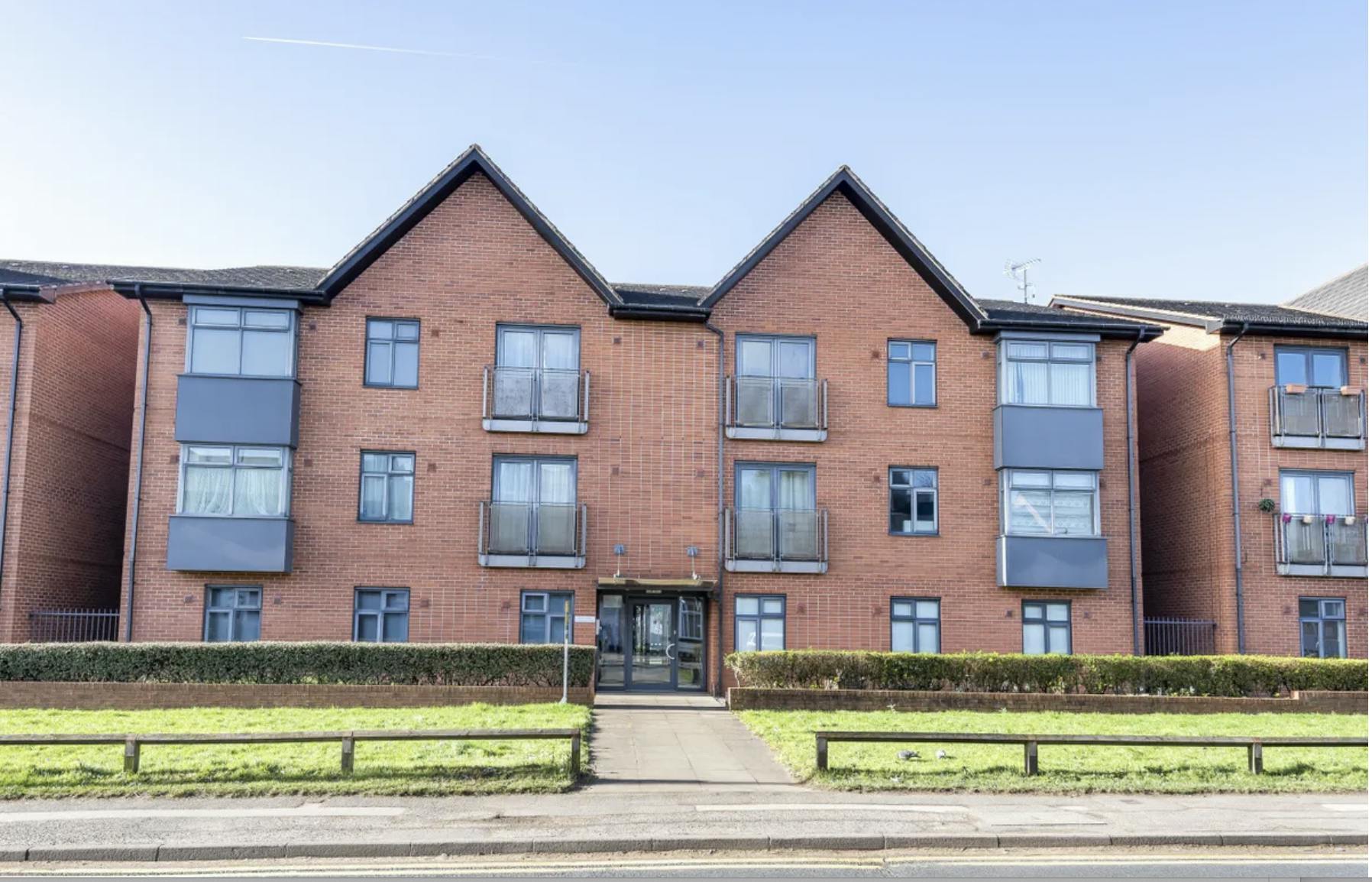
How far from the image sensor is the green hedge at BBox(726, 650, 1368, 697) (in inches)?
773

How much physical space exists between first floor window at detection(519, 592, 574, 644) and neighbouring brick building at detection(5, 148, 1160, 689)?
66mm

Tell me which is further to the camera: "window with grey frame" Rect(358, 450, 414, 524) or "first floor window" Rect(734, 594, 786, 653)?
"first floor window" Rect(734, 594, 786, 653)

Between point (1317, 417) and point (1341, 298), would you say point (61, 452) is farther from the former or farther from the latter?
point (1341, 298)

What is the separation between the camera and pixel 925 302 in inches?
941

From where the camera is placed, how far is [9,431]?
21.5 m

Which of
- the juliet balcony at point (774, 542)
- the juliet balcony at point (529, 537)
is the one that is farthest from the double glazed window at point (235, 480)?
the juliet balcony at point (774, 542)

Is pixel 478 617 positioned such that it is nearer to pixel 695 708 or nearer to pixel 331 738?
pixel 695 708

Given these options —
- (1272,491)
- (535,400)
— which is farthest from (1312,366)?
(535,400)

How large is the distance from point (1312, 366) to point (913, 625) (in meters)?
9.31

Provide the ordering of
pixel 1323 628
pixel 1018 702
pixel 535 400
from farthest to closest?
pixel 1323 628 → pixel 535 400 → pixel 1018 702

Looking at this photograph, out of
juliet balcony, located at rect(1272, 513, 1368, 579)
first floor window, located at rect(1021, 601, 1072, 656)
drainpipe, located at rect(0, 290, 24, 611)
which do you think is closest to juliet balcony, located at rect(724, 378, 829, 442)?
first floor window, located at rect(1021, 601, 1072, 656)

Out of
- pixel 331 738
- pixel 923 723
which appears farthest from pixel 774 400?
pixel 331 738

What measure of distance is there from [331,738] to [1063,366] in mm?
16129

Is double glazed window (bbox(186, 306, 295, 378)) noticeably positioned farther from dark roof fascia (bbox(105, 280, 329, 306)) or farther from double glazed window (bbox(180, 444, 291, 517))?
double glazed window (bbox(180, 444, 291, 517))
